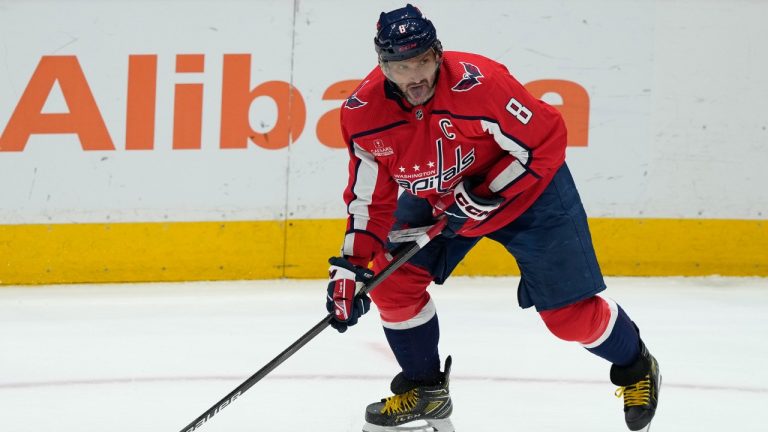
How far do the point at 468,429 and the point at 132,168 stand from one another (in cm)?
232

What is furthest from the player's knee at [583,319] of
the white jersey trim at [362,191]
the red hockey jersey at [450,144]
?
the white jersey trim at [362,191]

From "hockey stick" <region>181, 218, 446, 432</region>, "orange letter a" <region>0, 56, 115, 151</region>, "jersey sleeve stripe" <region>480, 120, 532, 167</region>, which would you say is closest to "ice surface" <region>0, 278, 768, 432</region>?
"hockey stick" <region>181, 218, 446, 432</region>

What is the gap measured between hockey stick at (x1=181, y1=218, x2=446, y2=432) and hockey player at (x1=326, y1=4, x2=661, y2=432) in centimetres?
4

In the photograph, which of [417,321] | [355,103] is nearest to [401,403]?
[417,321]

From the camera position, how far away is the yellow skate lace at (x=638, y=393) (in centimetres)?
259

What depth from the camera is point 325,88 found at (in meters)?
4.57

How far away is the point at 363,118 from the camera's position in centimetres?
238

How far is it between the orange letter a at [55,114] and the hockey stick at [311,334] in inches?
88.2

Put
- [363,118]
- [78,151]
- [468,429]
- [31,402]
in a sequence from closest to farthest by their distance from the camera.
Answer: [363,118] → [468,429] → [31,402] → [78,151]

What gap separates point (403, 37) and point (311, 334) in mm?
769

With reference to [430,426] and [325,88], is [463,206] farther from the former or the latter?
[325,88]

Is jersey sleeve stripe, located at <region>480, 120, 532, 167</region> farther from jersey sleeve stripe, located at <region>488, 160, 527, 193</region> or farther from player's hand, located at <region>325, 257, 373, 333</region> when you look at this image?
player's hand, located at <region>325, 257, 373, 333</region>

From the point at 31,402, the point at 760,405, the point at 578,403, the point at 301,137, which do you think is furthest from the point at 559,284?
the point at 301,137

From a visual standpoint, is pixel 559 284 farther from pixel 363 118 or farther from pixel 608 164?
pixel 608 164
